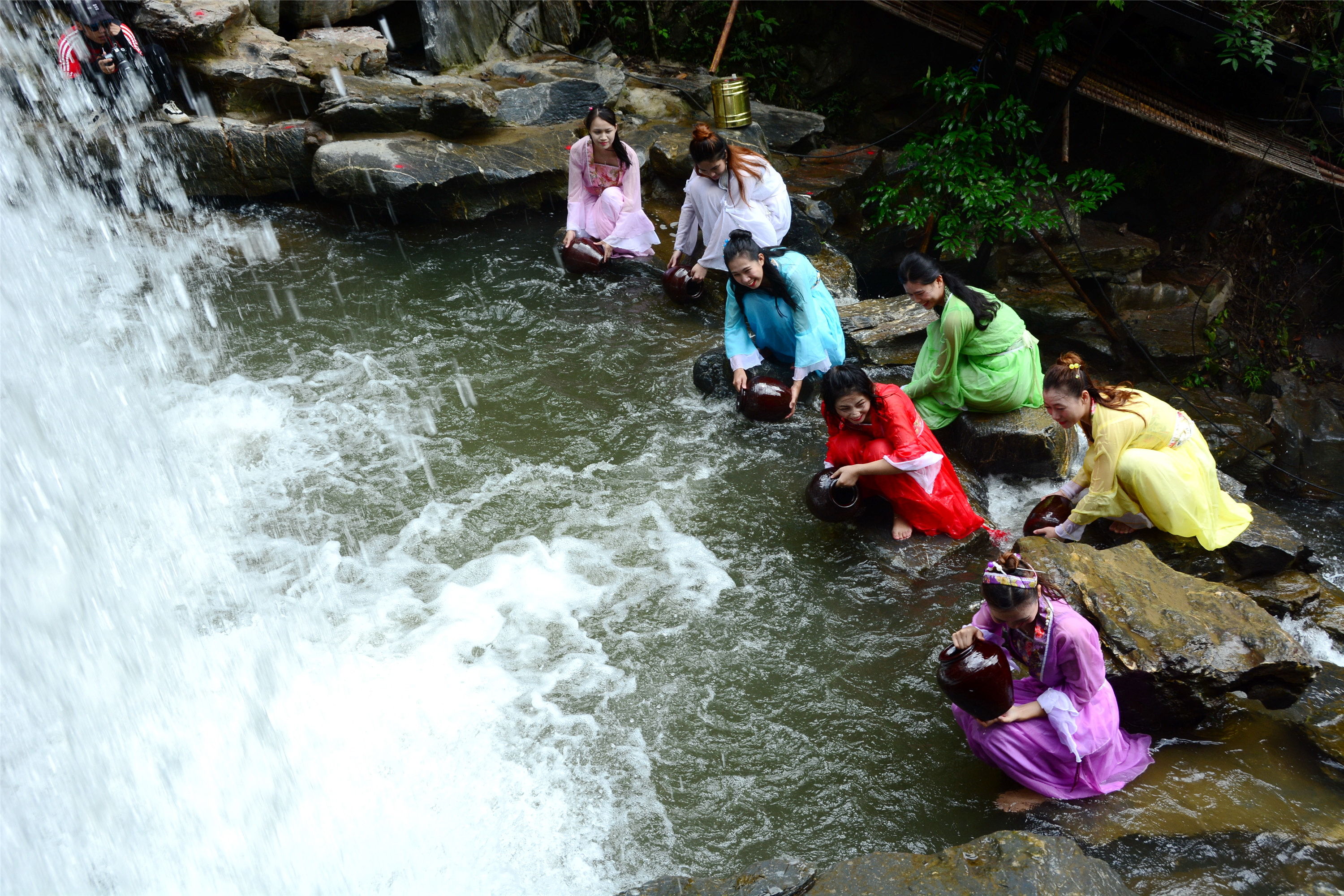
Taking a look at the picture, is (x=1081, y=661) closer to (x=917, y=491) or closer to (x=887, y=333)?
(x=917, y=491)

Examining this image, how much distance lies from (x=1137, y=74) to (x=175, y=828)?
9629mm

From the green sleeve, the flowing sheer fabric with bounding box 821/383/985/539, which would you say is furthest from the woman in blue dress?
the flowing sheer fabric with bounding box 821/383/985/539

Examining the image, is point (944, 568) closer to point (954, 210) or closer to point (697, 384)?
point (697, 384)

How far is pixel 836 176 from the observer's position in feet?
30.3

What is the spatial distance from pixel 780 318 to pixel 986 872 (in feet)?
12.4

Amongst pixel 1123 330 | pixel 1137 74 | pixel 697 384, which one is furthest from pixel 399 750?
pixel 1137 74

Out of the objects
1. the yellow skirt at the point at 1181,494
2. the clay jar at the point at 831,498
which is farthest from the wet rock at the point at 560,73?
the yellow skirt at the point at 1181,494

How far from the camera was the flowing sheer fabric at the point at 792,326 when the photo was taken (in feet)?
18.4

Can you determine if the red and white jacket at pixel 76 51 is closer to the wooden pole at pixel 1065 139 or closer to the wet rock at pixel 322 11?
the wet rock at pixel 322 11

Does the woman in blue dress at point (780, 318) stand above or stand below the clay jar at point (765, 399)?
above

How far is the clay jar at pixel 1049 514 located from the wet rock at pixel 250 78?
26.6ft

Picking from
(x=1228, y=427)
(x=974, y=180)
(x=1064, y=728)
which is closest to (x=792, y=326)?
(x=974, y=180)

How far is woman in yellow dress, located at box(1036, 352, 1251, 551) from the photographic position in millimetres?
4227

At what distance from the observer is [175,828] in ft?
11.6
